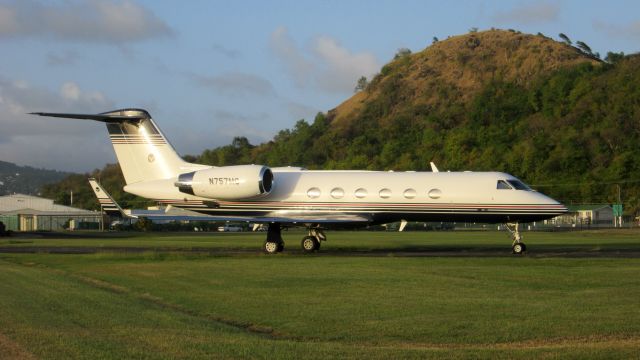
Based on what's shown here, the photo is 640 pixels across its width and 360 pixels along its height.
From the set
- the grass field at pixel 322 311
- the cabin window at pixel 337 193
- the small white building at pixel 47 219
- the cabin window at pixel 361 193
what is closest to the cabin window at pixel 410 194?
the cabin window at pixel 361 193

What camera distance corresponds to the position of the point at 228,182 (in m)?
29.6

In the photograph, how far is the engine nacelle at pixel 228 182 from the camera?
2953 centimetres

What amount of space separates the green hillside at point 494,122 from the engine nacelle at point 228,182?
2117 inches

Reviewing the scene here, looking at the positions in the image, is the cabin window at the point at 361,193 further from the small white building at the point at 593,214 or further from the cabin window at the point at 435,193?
the small white building at the point at 593,214

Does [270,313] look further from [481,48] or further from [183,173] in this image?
[481,48]

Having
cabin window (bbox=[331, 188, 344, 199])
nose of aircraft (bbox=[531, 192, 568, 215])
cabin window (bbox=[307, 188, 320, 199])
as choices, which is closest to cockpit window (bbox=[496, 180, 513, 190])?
nose of aircraft (bbox=[531, 192, 568, 215])

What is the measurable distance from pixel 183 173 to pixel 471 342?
72.5 feet

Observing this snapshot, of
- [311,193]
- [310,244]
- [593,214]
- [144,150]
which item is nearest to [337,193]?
[311,193]

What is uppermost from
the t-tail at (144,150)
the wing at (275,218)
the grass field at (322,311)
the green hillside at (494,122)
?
the green hillside at (494,122)

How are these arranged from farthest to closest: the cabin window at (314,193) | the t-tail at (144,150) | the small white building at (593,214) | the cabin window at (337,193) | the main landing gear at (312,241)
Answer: the small white building at (593,214), the t-tail at (144,150), the main landing gear at (312,241), the cabin window at (314,193), the cabin window at (337,193)

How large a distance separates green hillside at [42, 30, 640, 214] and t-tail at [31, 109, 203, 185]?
2112 inches

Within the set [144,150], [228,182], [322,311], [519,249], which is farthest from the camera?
[144,150]

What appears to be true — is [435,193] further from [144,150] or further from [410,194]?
[144,150]

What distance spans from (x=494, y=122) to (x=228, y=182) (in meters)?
93.2
